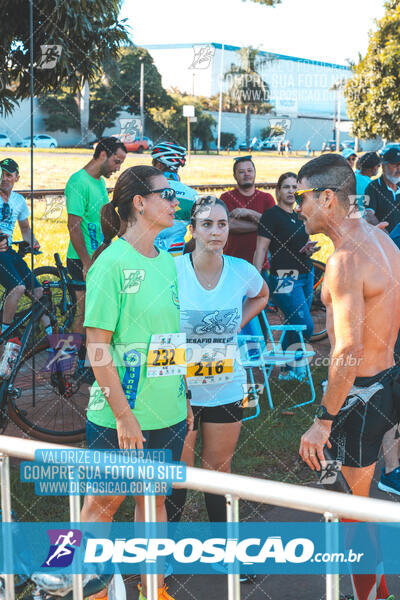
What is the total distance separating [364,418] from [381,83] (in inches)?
687

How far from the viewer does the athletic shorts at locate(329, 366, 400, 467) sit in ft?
Result: 11.1

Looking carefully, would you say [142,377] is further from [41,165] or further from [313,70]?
[313,70]

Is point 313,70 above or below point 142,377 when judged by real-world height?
above

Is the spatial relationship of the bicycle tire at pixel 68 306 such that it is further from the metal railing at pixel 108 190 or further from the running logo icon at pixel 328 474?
the metal railing at pixel 108 190

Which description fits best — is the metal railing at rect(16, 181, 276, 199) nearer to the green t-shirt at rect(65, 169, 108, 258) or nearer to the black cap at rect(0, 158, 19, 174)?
the black cap at rect(0, 158, 19, 174)

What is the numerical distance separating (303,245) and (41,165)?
25.9 m

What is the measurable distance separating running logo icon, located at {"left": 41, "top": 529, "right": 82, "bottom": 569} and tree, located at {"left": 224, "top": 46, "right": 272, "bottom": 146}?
5443 cm

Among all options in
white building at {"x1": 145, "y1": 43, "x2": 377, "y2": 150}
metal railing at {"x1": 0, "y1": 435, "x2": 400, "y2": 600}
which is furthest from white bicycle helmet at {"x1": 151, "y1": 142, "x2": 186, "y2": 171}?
white building at {"x1": 145, "y1": 43, "x2": 377, "y2": 150}

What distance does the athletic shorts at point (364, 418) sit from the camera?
11.1ft

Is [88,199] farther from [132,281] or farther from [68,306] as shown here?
[132,281]

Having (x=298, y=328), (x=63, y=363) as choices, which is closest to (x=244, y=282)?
(x=63, y=363)

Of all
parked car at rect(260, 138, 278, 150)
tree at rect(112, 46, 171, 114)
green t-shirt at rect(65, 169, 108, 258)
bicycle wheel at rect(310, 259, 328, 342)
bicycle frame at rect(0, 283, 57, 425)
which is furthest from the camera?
parked car at rect(260, 138, 278, 150)

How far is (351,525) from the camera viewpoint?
3.05 m

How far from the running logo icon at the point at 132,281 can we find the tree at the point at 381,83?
16.9m
